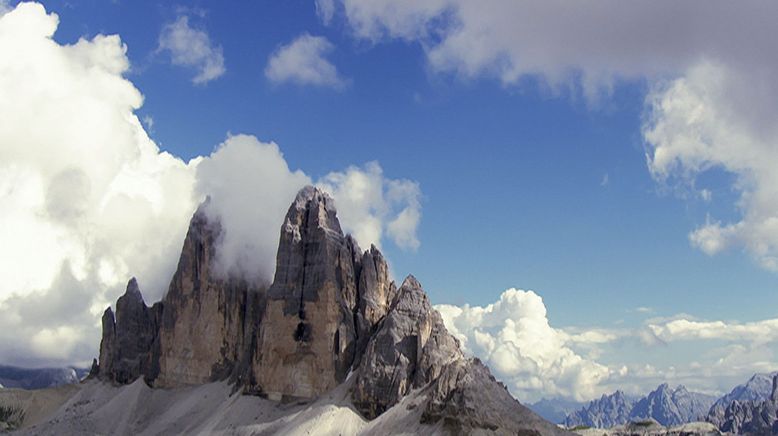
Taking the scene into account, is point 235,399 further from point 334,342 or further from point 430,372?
point 430,372

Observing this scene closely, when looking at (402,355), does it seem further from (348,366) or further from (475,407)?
(475,407)

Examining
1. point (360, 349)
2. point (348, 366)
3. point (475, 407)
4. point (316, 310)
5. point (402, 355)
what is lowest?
point (475, 407)

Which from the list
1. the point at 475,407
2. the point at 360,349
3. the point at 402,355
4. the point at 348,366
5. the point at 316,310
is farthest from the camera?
the point at 316,310

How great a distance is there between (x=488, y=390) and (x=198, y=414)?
81235 millimetres

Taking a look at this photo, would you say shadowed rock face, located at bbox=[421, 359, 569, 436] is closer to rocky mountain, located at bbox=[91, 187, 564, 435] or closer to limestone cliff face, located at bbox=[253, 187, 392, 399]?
rocky mountain, located at bbox=[91, 187, 564, 435]

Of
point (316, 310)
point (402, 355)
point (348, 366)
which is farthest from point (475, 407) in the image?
point (316, 310)

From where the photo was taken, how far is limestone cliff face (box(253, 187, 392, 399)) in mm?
181375

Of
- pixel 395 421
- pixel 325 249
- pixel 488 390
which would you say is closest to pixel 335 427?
pixel 395 421

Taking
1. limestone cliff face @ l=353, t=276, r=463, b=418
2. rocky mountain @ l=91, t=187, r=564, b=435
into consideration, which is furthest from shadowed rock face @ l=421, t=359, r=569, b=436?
limestone cliff face @ l=353, t=276, r=463, b=418

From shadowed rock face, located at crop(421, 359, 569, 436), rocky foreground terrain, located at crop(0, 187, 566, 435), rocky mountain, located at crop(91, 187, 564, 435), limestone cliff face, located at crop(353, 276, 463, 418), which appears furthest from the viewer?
limestone cliff face, located at crop(353, 276, 463, 418)

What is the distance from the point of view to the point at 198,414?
199000 mm

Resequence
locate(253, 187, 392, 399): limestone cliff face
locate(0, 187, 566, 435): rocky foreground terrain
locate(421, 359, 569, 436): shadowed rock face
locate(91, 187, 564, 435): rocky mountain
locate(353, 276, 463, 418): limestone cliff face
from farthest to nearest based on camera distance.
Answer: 1. locate(253, 187, 392, 399): limestone cliff face
2. locate(353, 276, 463, 418): limestone cliff face
3. locate(0, 187, 566, 435): rocky foreground terrain
4. locate(91, 187, 564, 435): rocky mountain
5. locate(421, 359, 569, 436): shadowed rock face

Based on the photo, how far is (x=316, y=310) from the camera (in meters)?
186

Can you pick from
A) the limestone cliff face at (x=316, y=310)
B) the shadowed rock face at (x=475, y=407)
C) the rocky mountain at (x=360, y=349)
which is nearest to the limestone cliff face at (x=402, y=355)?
the rocky mountain at (x=360, y=349)
